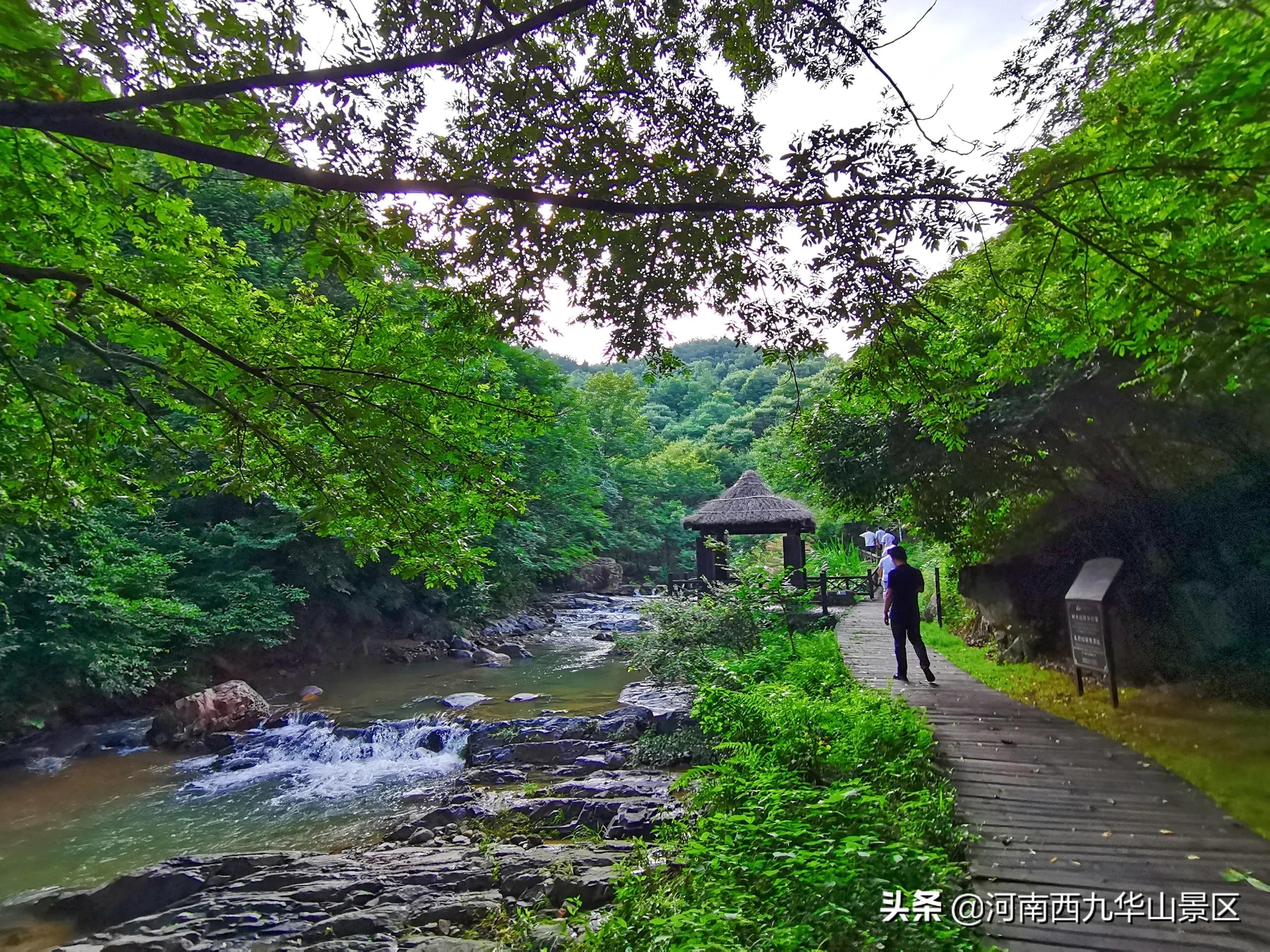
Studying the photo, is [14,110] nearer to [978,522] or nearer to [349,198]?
[349,198]

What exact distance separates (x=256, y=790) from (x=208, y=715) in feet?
9.74

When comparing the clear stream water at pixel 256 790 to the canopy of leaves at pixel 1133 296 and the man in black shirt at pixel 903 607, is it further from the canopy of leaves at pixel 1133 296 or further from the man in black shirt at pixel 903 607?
the canopy of leaves at pixel 1133 296

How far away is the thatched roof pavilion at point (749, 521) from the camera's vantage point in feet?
50.7

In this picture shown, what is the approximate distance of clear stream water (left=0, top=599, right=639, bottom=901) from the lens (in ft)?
23.2

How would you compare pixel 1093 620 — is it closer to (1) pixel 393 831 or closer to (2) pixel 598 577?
(1) pixel 393 831

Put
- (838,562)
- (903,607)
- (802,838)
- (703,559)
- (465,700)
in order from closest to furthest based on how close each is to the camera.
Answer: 1. (802,838)
2. (903,607)
3. (465,700)
4. (703,559)
5. (838,562)

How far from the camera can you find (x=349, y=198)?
3.62m

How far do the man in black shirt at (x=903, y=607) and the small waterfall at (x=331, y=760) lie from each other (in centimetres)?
594

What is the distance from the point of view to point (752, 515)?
614 inches

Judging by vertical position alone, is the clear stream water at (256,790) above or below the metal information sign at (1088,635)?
below

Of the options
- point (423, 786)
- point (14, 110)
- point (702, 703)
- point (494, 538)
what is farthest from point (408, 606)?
point (14, 110)

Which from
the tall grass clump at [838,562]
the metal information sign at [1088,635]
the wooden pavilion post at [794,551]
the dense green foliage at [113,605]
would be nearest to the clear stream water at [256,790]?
the dense green foliage at [113,605]

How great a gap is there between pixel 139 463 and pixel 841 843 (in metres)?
5.56

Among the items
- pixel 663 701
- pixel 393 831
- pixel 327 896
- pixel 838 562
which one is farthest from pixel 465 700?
pixel 838 562
